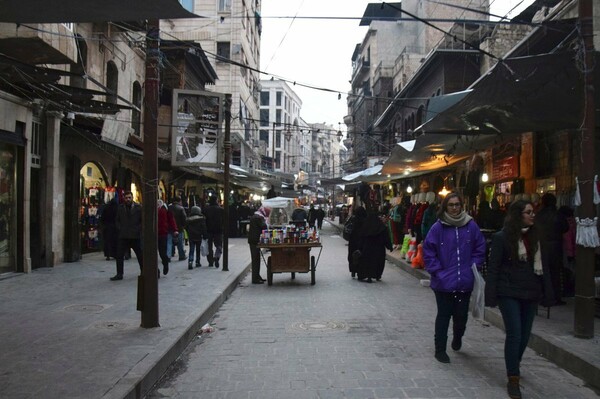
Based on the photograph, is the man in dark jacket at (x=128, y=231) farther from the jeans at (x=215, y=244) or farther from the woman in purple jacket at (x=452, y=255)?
the woman in purple jacket at (x=452, y=255)

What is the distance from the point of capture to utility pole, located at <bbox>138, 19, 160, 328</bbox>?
21.9ft

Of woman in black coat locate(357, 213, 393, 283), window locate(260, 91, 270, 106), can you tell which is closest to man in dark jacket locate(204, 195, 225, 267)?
woman in black coat locate(357, 213, 393, 283)

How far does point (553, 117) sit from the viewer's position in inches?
364

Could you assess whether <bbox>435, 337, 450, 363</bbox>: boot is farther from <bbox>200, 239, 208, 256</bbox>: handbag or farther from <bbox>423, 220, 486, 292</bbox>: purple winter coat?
<bbox>200, 239, 208, 256</bbox>: handbag

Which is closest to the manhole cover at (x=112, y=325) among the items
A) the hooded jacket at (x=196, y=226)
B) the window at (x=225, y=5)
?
the hooded jacket at (x=196, y=226)

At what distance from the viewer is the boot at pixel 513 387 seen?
464 cm

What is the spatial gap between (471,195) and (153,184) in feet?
38.8

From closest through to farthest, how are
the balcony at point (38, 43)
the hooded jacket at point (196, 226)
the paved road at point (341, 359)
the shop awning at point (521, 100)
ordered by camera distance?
the paved road at point (341, 359)
the shop awning at point (521, 100)
the balcony at point (38, 43)
the hooded jacket at point (196, 226)

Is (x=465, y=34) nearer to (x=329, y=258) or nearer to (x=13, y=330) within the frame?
(x=329, y=258)

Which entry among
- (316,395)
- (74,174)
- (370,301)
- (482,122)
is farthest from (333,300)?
(74,174)

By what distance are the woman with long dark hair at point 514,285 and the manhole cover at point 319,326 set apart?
294cm

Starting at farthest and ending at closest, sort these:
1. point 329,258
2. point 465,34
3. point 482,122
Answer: point 465,34
point 329,258
point 482,122

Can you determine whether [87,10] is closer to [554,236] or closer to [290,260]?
[290,260]

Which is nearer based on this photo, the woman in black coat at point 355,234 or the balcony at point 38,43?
the balcony at point 38,43
